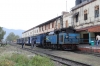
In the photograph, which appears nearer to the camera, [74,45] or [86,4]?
[74,45]

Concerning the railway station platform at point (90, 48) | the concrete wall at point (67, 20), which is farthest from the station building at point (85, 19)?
the railway station platform at point (90, 48)

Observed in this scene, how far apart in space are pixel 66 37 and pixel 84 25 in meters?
4.99

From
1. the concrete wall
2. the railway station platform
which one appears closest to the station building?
the concrete wall

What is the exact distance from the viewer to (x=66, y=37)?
2641 cm

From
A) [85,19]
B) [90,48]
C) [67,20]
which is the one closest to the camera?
[90,48]

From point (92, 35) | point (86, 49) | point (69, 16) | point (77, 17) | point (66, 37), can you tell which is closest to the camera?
point (86, 49)

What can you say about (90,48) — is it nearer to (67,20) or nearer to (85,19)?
(85,19)

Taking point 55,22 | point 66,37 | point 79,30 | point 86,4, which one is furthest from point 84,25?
point 55,22

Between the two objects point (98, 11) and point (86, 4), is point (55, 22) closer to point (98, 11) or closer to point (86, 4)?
point (86, 4)

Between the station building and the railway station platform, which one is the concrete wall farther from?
the railway station platform

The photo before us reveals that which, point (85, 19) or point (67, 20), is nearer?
point (85, 19)

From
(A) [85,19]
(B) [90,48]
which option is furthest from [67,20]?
(B) [90,48]

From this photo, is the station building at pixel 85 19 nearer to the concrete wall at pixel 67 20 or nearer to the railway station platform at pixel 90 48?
the concrete wall at pixel 67 20

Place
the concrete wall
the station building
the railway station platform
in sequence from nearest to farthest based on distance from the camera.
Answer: the railway station platform → the station building → the concrete wall
